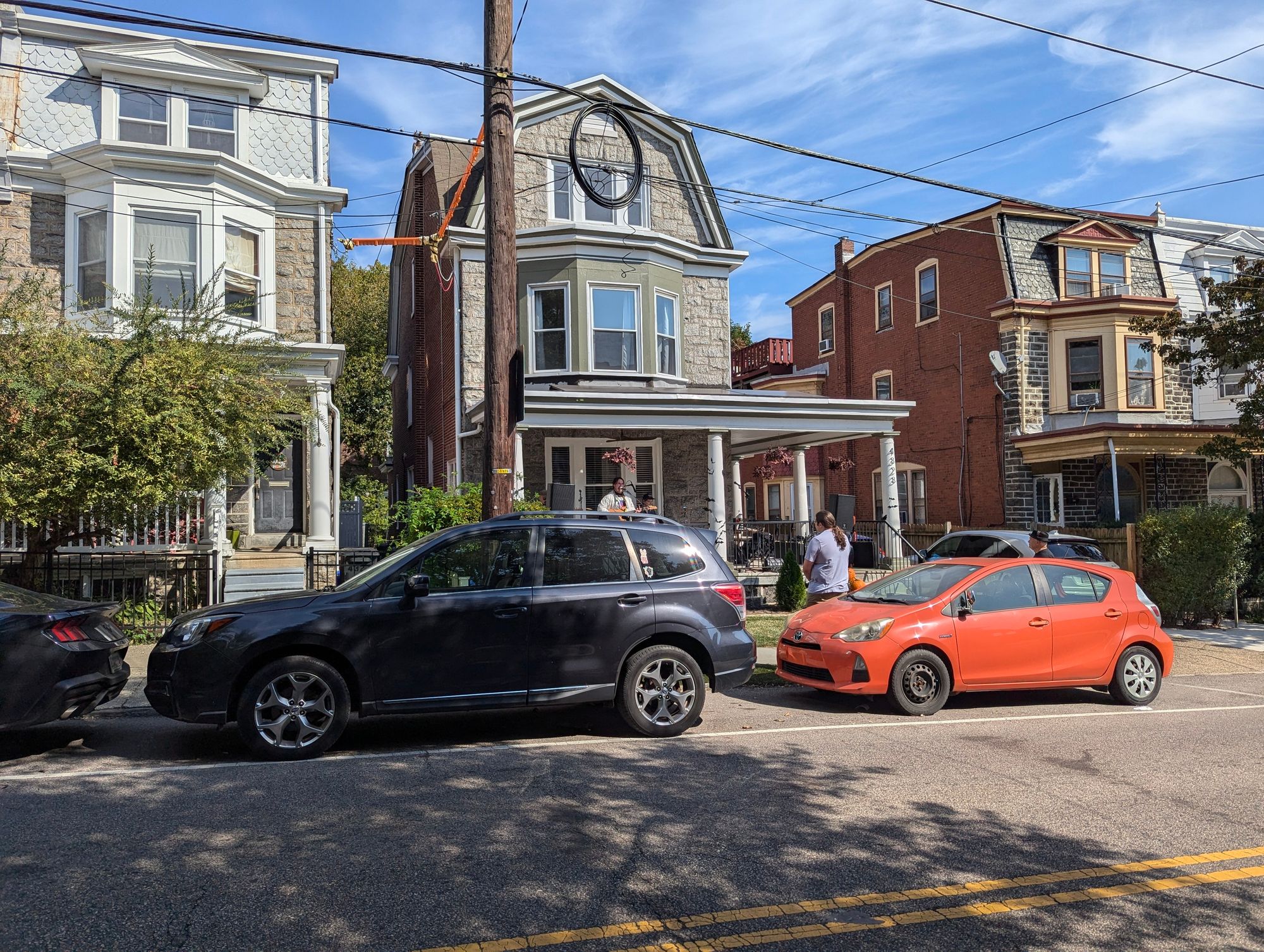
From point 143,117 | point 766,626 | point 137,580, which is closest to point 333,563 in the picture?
point 137,580

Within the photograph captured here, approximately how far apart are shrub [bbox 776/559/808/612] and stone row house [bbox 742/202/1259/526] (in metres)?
10.5

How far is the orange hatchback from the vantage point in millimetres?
8727

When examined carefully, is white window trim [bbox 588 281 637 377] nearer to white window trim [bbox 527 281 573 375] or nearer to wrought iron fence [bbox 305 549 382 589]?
white window trim [bbox 527 281 573 375]

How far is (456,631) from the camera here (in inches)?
281

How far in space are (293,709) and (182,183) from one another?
1222 centimetres

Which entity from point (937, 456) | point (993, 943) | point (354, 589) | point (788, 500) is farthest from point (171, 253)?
point (788, 500)

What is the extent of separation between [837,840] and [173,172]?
1544 cm

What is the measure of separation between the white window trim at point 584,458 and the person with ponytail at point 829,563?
763 centimetres

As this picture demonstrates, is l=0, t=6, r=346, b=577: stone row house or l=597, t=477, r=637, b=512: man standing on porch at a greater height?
l=0, t=6, r=346, b=577: stone row house

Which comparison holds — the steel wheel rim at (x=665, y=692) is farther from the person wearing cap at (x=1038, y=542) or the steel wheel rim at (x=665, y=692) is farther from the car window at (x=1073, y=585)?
the person wearing cap at (x=1038, y=542)

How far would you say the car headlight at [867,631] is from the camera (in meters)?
8.73

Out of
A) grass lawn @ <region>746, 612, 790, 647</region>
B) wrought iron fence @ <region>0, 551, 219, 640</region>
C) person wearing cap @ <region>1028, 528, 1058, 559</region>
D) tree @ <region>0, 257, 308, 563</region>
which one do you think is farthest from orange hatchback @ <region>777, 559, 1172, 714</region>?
wrought iron fence @ <region>0, 551, 219, 640</region>

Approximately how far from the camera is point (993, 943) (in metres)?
3.87

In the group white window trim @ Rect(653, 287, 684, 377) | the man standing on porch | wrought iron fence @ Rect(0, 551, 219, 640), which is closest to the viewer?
wrought iron fence @ Rect(0, 551, 219, 640)
